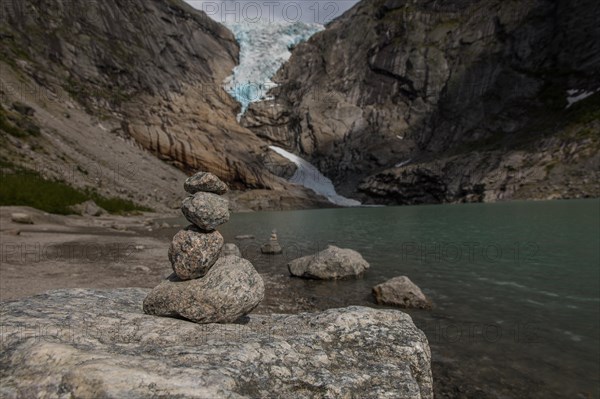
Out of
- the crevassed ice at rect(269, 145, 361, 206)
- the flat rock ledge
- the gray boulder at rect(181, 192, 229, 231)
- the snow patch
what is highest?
the snow patch

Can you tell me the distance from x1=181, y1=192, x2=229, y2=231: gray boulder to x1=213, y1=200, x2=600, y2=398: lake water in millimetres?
6831

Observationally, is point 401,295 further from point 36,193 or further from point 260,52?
point 260,52

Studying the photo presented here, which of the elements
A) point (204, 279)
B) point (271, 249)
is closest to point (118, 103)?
point (271, 249)

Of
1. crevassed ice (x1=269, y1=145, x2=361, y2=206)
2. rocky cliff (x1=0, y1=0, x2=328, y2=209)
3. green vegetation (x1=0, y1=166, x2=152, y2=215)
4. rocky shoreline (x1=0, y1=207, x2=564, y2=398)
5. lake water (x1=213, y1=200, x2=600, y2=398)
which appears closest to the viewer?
rocky shoreline (x1=0, y1=207, x2=564, y2=398)

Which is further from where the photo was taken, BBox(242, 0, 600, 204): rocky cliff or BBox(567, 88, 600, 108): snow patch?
BBox(567, 88, 600, 108): snow patch

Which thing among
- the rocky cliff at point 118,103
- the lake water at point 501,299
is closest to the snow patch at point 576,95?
the rocky cliff at point 118,103

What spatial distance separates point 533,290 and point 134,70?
120322mm

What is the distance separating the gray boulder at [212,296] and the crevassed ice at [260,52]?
6268 inches

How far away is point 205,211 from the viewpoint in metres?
6.87

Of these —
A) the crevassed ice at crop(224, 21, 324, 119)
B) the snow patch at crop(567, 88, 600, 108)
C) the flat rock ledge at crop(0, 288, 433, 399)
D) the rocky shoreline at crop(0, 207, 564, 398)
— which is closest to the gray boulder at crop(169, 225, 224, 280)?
the flat rock ledge at crop(0, 288, 433, 399)

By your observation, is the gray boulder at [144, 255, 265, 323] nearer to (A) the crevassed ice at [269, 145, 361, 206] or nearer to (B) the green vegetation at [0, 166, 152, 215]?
(B) the green vegetation at [0, 166, 152, 215]

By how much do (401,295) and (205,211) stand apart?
387 inches

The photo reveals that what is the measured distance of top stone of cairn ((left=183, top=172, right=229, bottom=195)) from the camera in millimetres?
7484

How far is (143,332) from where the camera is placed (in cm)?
529
